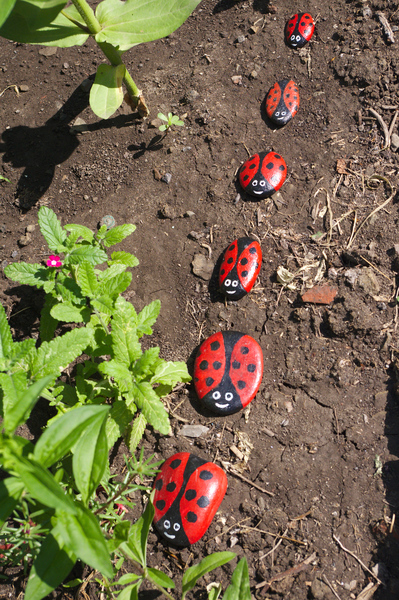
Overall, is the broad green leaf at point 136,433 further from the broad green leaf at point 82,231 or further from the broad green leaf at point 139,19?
the broad green leaf at point 139,19

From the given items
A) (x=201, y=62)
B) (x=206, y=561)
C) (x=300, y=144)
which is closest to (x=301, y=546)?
(x=206, y=561)

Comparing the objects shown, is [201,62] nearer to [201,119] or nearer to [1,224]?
[201,119]

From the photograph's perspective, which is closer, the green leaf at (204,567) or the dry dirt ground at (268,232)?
the green leaf at (204,567)

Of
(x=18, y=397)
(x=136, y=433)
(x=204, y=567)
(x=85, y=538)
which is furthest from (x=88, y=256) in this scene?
(x=204, y=567)

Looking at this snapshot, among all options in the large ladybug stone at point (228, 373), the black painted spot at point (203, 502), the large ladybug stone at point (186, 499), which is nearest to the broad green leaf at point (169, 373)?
the large ladybug stone at point (228, 373)

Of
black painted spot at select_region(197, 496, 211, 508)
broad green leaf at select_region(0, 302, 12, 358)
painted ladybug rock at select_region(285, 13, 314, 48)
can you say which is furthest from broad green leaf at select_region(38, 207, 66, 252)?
painted ladybug rock at select_region(285, 13, 314, 48)
